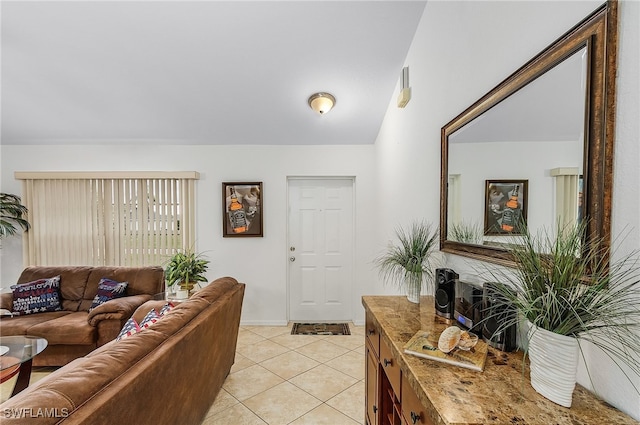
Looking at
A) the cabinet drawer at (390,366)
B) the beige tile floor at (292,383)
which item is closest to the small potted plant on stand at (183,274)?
the beige tile floor at (292,383)

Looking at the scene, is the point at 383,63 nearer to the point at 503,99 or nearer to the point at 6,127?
the point at 503,99

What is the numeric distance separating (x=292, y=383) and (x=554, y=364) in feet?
7.00

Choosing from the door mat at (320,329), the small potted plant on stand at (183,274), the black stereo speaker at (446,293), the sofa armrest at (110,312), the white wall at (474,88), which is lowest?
→ the door mat at (320,329)

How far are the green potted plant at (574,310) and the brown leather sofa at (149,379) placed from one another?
1259mm

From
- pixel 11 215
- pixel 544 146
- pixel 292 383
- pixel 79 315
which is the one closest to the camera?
pixel 544 146

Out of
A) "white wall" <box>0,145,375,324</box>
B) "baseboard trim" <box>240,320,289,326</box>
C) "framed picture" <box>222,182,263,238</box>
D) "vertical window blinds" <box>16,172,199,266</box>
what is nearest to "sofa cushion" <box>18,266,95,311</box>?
"vertical window blinds" <box>16,172,199,266</box>

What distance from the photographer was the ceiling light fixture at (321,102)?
8.96 ft

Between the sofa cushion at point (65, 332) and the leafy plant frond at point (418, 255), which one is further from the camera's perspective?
the sofa cushion at point (65, 332)

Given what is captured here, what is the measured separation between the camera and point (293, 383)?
7.66ft

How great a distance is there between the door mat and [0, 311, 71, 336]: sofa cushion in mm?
2458

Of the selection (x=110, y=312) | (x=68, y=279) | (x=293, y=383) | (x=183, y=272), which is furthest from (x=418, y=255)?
(x=68, y=279)

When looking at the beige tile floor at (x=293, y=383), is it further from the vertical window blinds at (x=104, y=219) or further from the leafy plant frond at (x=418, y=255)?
the vertical window blinds at (x=104, y=219)

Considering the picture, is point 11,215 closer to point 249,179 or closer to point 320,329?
point 249,179

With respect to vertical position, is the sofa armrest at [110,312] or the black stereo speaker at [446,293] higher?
the black stereo speaker at [446,293]
